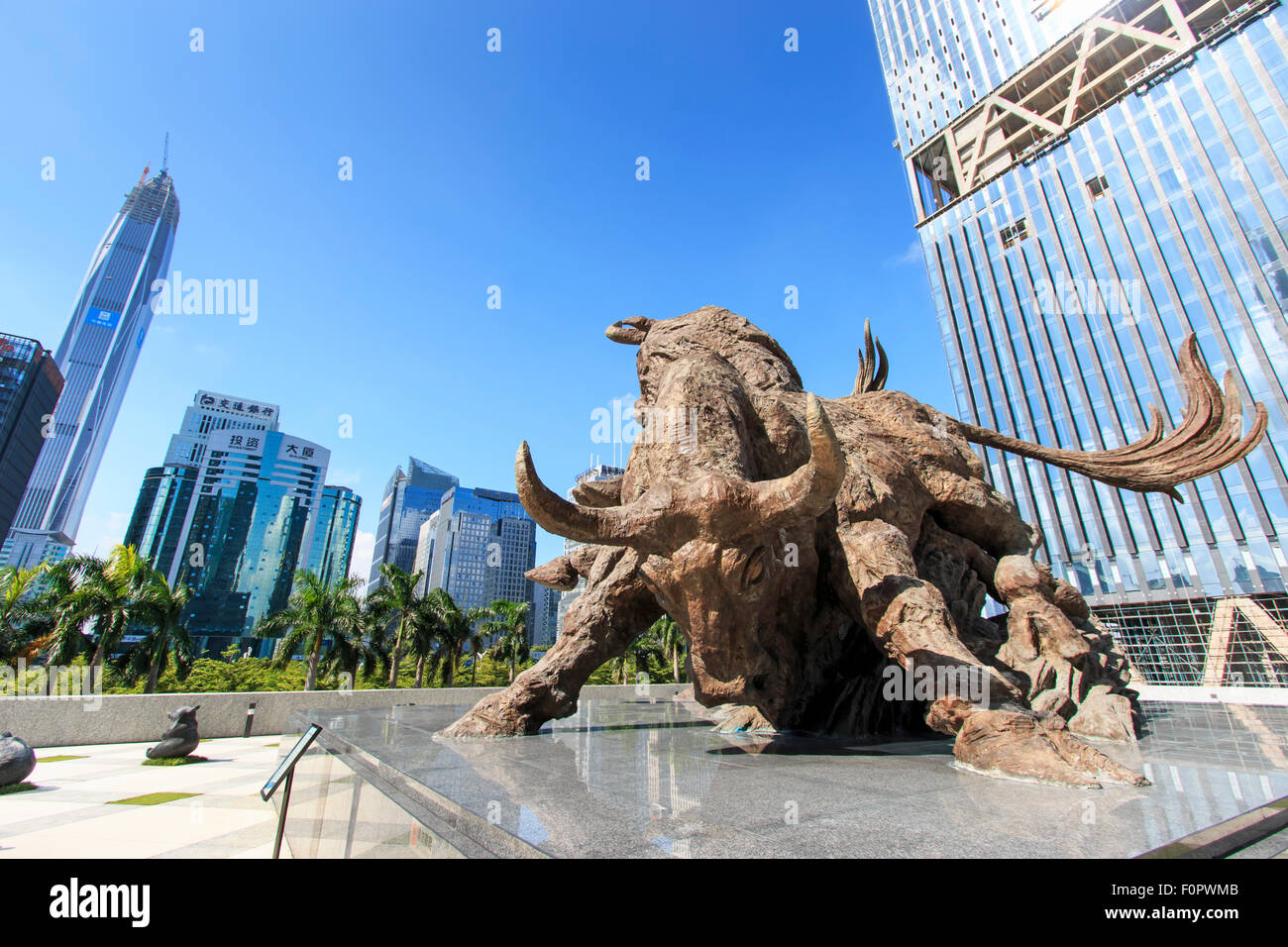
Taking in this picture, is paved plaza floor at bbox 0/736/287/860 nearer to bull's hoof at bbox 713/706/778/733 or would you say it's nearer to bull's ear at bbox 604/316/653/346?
bull's hoof at bbox 713/706/778/733

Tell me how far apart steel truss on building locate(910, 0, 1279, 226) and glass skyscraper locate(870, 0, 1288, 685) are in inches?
6.9

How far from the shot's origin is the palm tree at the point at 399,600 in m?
27.5

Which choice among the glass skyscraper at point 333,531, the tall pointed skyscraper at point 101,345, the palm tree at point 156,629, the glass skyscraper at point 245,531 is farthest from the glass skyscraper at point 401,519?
the palm tree at point 156,629

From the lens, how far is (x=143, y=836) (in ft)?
21.4

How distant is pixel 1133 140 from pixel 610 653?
57.4 meters

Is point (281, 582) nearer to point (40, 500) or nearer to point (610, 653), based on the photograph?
point (610, 653)

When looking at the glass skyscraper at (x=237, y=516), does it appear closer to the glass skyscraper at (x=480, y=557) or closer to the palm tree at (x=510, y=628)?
the glass skyscraper at (x=480, y=557)

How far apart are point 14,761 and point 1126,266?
56.5 m

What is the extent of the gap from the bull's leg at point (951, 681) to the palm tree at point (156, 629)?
78.0 ft

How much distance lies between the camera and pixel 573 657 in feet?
19.9

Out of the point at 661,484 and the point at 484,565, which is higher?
the point at 484,565
